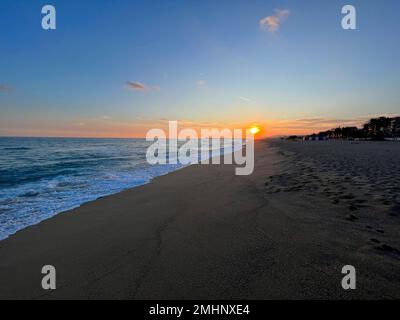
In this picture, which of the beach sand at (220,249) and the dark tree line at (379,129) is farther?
the dark tree line at (379,129)

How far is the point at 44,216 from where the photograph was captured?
6.79 metres

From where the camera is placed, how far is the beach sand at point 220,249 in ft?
10.0

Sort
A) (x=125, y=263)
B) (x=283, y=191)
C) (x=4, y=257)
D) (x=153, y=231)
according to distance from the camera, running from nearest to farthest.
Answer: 1. (x=125, y=263)
2. (x=4, y=257)
3. (x=153, y=231)
4. (x=283, y=191)

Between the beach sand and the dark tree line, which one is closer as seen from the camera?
the beach sand

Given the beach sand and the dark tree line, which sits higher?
the dark tree line

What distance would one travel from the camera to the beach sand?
3.05 metres

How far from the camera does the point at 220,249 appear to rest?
410 centimetres

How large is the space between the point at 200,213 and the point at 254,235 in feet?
6.66

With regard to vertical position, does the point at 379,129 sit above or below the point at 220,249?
above

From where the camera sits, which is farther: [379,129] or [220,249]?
[379,129]

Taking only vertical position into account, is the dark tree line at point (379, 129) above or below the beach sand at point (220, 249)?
above
